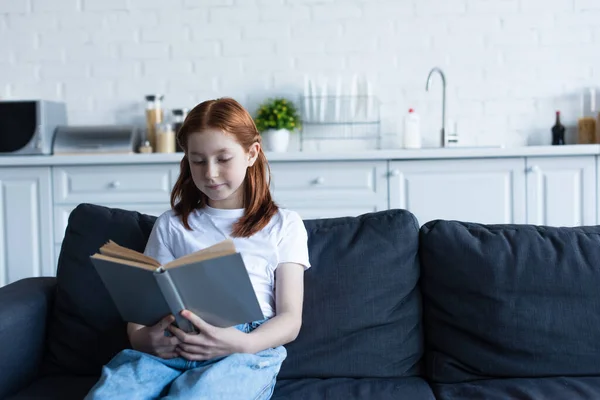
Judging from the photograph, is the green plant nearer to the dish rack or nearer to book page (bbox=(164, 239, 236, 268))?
the dish rack

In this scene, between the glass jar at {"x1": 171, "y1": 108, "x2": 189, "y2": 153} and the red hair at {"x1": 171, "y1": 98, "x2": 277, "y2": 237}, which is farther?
the glass jar at {"x1": 171, "y1": 108, "x2": 189, "y2": 153}

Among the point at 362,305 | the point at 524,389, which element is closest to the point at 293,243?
the point at 362,305

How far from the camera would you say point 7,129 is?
3605mm

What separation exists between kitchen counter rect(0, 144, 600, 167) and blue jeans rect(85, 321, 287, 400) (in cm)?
193

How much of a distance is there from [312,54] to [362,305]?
8.12 feet

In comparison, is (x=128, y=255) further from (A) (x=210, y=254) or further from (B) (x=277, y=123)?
(B) (x=277, y=123)

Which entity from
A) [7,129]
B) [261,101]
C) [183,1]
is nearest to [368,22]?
[261,101]

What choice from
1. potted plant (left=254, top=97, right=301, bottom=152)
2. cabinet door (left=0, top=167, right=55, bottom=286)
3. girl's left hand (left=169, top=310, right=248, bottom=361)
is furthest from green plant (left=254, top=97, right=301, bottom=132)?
girl's left hand (left=169, top=310, right=248, bottom=361)

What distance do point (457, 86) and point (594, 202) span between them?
0.96 metres

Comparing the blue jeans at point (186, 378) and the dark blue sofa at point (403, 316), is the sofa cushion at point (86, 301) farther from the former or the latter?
the blue jeans at point (186, 378)

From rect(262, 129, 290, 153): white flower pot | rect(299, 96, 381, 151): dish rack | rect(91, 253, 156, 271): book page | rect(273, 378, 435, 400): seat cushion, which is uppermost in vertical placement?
rect(299, 96, 381, 151): dish rack

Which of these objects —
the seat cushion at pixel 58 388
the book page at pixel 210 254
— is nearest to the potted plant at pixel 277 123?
the seat cushion at pixel 58 388

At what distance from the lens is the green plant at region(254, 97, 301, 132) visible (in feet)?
12.3

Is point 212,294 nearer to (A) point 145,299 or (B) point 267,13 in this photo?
(A) point 145,299
